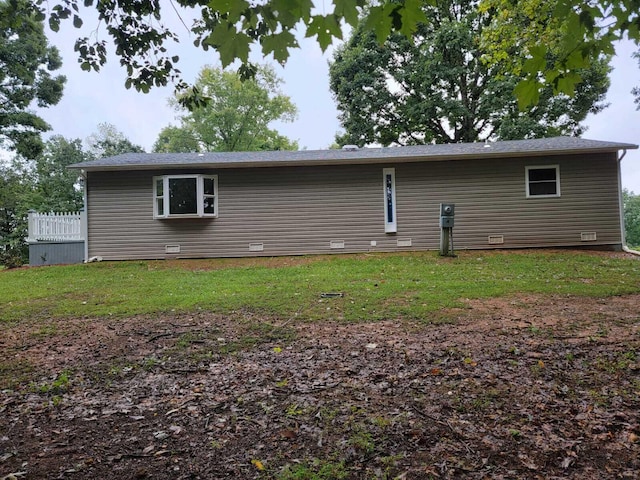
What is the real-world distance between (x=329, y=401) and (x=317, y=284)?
173 inches

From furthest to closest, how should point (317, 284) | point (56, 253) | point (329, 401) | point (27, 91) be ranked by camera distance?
1. point (27, 91)
2. point (56, 253)
3. point (317, 284)
4. point (329, 401)

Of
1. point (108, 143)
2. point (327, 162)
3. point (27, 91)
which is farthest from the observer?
point (108, 143)

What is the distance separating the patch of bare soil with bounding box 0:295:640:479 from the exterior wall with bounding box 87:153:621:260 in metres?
6.82

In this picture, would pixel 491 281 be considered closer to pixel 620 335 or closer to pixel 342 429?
pixel 620 335

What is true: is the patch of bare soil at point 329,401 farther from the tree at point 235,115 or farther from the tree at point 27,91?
the tree at point 235,115

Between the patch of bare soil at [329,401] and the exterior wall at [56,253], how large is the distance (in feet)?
25.5

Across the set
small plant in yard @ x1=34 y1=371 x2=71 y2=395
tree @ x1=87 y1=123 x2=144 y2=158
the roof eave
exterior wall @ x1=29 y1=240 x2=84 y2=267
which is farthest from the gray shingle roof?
tree @ x1=87 y1=123 x2=144 y2=158

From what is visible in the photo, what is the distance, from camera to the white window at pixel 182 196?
10.9 metres

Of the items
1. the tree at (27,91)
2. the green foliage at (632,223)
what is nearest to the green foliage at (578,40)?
the tree at (27,91)

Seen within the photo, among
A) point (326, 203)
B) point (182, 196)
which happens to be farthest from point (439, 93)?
point (182, 196)

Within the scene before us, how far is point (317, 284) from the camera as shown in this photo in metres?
7.01

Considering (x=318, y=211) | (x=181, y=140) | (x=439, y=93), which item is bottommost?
(x=318, y=211)

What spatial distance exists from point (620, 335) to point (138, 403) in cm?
426

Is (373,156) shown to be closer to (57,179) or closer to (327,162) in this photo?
(327,162)
